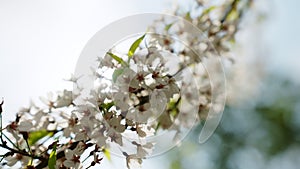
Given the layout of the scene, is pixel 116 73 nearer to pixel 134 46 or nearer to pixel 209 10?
pixel 134 46

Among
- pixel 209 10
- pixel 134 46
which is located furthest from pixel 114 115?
pixel 209 10

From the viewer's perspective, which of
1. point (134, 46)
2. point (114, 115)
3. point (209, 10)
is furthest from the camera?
point (209, 10)

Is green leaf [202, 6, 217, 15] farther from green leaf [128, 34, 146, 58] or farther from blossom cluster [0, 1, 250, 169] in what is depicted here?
green leaf [128, 34, 146, 58]

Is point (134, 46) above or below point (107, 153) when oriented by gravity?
above

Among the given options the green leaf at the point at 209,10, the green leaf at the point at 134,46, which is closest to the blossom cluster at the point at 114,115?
the green leaf at the point at 134,46

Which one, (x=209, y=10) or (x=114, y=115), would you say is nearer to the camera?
(x=114, y=115)

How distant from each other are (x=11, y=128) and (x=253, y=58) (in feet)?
4.76

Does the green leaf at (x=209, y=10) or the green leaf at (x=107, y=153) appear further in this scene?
the green leaf at (x=209, y=10)

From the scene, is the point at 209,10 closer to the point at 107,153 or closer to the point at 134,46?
the point at 134,46

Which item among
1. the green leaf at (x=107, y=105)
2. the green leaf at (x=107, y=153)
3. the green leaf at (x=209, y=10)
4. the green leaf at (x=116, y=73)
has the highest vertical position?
the green leaf at (x=116, y=73)

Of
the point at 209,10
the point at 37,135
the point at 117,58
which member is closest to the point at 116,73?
the point at 117,58

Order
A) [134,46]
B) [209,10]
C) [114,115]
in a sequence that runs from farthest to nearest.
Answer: [209,10] → [134,46] → [114,115]

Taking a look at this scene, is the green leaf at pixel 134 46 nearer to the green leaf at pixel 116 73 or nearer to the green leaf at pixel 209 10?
the green leaf at pixel 116 73

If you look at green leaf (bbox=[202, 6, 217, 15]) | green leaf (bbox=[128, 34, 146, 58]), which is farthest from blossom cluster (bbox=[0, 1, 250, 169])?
green leaf (bbox=[202, 6, 217, 15])
